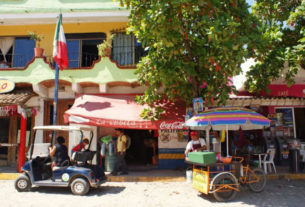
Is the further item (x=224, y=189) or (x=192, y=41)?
(x=192, y=41)

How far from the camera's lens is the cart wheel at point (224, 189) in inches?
250

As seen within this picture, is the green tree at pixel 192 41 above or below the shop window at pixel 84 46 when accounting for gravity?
below

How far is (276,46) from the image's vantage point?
30.8 feet

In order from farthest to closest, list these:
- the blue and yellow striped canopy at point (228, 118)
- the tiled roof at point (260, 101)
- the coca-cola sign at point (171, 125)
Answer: the tiled roof at point (260, 101), the coca-cola sign at point (171, 125), the blue and yellow striped canopy at point (228, 118)

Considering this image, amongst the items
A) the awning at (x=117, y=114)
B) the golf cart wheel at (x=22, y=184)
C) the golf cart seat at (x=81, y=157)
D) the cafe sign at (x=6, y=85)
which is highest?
the cafe sign at (x=6, y=85)

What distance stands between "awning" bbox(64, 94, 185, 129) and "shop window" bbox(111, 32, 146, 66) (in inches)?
94.3

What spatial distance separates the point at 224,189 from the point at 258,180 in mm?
1308

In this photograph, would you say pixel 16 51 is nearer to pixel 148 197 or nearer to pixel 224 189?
pixel 148 197

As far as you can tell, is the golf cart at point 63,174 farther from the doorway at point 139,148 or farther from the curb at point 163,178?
the doorway at point 139,148

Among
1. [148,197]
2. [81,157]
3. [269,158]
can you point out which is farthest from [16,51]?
[269,158]

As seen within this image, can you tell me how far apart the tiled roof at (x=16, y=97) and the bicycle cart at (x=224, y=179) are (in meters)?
7.50

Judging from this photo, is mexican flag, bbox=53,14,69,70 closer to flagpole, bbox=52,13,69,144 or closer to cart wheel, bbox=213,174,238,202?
flagpole, bbox=52,13,69,144

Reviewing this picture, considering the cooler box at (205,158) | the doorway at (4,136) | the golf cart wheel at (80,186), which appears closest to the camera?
the cooler box at (205,158)

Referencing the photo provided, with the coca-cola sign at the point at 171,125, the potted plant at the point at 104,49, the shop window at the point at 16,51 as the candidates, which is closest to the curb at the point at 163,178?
the coca-cola sign at the point at 171,125
